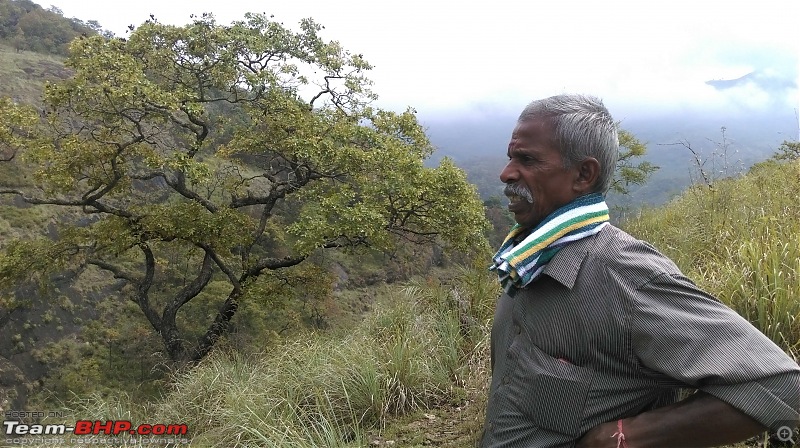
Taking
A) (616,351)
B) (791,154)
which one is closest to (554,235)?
(616,351)

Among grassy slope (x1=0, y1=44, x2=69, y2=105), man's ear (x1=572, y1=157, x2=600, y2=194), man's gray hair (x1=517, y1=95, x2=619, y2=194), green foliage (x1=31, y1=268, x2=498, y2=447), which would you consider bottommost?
green foliage (x1=31, y1=268, x2=498, y2=447)

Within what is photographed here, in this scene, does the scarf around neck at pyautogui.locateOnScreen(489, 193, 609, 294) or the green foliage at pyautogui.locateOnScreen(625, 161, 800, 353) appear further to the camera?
the green foliage at pyautogui.locateOnScreen(625, 161, 800, 353)

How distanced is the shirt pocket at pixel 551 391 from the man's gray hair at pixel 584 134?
0.43 meters

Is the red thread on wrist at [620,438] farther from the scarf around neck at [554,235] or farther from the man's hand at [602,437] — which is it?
the scarf around neck at [554,235]

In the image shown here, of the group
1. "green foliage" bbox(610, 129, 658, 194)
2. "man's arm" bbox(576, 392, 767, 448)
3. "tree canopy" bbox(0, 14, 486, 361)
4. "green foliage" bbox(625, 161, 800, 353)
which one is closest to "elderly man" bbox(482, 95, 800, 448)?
"man's arm" bbox(576, 392, 767, 448)

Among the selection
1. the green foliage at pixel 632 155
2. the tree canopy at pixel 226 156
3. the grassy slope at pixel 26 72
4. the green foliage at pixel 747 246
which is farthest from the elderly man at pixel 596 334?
the grassy slope at pixel 26 72

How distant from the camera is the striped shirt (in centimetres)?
87

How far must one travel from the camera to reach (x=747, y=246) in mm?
3043

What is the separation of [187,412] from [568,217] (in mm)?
4536

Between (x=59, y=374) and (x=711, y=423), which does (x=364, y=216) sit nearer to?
(x=711, y=423)

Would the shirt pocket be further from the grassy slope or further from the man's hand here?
the grassy slope

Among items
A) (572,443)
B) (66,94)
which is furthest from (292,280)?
(572,443)

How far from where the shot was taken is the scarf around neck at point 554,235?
110 cm

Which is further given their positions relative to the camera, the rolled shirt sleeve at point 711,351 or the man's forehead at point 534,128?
the man's forehead at point 534,128
